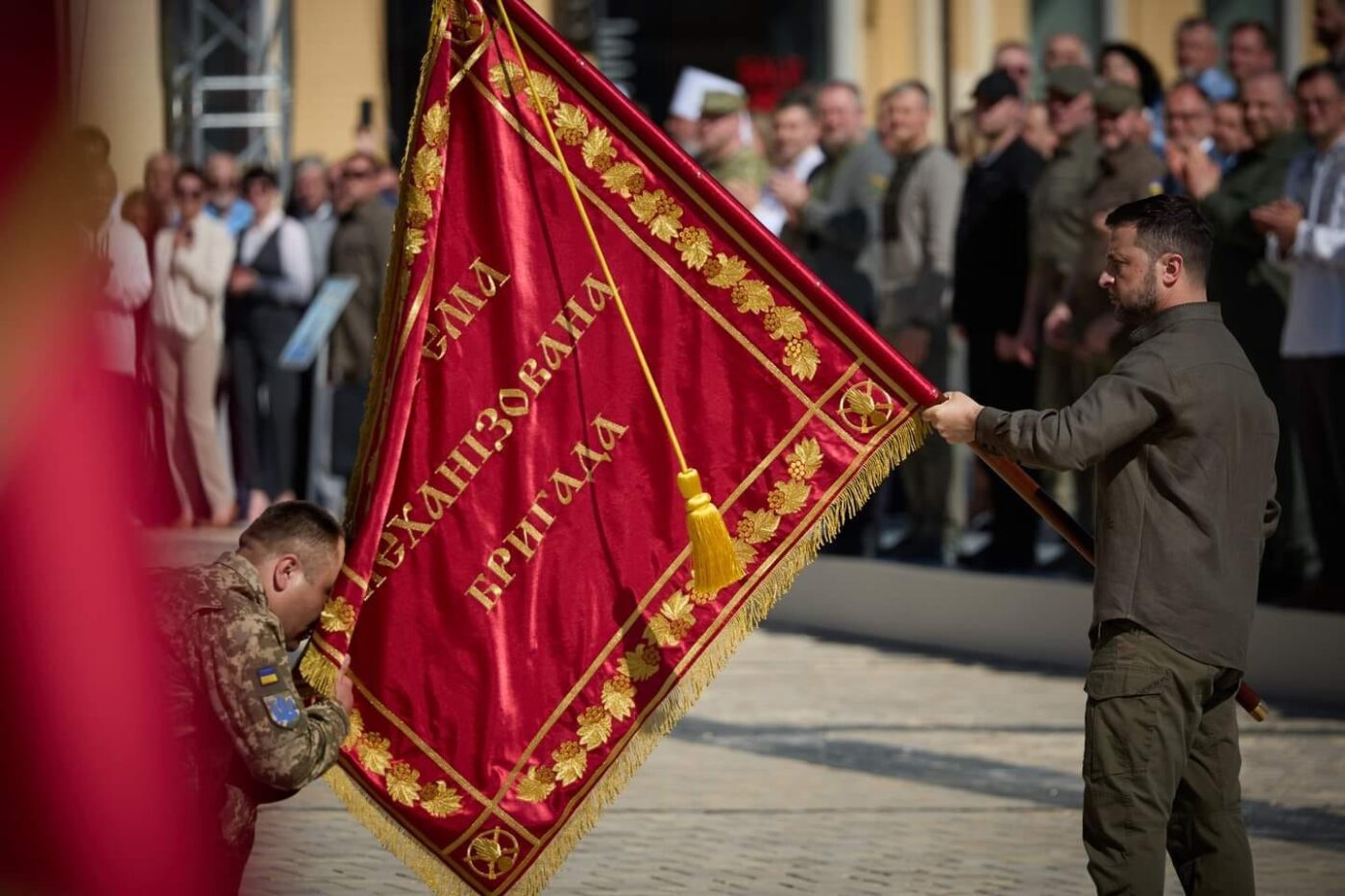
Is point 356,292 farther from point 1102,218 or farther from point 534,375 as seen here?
point 534,375

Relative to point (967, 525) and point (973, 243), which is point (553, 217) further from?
point (967, 525)

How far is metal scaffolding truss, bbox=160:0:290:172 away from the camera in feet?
73.8

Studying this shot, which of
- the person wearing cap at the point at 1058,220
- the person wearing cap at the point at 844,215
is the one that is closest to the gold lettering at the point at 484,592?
the person wearing cap at the point at 1058,220

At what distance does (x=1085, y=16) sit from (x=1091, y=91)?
1600 cm

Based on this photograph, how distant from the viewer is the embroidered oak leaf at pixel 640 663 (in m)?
5.68

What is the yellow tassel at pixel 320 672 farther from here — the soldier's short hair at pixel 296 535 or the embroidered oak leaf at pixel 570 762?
the embroidered oak leaf at pixel 570 762

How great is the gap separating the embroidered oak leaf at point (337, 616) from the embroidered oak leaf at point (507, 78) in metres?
1.24

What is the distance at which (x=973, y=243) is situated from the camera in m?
12.1

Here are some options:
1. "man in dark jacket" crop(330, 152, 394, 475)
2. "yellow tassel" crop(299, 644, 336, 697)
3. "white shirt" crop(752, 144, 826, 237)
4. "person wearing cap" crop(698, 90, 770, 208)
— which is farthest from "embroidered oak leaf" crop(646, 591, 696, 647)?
"man in dark jacket" crop(330, 152, 394, 475)

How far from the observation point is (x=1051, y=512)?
18.1ft

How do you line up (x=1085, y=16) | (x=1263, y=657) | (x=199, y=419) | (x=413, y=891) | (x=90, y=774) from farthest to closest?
(x=1085, y=16) → (x=199, y=419) → (x=1263, y=657) → (x=413, y=891) → (x=90, y=774)

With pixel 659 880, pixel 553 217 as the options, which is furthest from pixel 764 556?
pixel 659 880

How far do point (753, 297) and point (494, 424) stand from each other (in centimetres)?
67

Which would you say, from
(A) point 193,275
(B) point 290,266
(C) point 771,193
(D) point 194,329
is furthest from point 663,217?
(B) point 290,266
